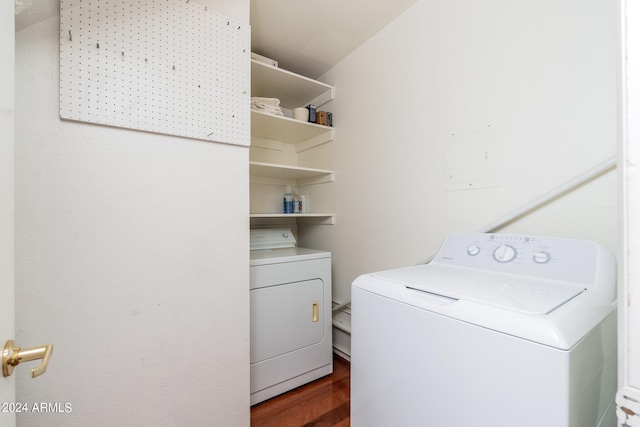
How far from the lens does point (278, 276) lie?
1.67 metres

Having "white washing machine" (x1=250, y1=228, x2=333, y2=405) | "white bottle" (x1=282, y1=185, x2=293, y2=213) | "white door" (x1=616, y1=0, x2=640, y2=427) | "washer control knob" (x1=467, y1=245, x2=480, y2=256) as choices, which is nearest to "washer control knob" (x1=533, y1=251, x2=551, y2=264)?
"washer control knob" (x1=467, y1=245, x2=480, y2=256)

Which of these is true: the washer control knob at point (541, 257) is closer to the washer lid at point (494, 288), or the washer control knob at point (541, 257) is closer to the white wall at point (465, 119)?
the washer lid at point (494, 288)

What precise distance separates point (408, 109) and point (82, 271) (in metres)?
1.83

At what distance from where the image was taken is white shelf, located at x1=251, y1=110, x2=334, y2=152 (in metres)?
2.00

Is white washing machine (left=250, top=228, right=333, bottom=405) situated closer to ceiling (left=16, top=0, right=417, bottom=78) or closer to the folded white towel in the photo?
the folded white towel

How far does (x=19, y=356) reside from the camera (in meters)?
0.53

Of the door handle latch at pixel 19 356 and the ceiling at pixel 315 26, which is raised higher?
the ceiling at pixel 315 26

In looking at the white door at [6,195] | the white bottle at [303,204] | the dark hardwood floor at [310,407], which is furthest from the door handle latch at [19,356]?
the white bottle at [303,204]

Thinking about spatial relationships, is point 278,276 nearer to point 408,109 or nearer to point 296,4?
point 408,109

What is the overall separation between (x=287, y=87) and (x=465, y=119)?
56.5 inches

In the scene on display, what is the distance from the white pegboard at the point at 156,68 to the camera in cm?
97

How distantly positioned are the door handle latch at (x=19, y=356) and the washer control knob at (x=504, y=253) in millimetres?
1342

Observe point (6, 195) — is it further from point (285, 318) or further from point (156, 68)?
point (285, 318)

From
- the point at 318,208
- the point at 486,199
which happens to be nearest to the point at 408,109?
the point at 486,199
